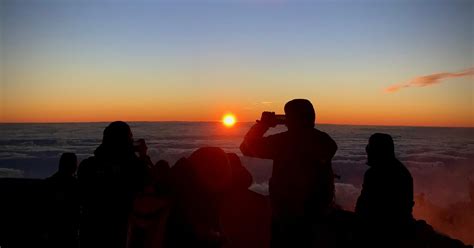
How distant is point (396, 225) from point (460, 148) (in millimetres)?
113845

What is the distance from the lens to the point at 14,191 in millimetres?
7754

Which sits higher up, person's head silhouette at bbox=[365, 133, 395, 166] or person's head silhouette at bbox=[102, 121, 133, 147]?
person's head silhouette at bbox=[102, 121, 133, 147]

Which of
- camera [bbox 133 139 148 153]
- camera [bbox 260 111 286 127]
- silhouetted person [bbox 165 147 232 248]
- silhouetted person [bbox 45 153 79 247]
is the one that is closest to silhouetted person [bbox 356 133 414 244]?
camera [bbox 260 111 286 127]

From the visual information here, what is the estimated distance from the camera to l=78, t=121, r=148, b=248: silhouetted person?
303 cm

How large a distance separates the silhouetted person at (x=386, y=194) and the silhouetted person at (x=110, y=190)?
200 centimetres

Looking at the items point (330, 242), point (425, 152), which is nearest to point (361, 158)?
point (425, 152)

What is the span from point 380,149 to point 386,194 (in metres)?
0.39

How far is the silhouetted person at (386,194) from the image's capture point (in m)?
3.63

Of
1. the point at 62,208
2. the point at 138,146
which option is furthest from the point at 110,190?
the point at 62,208

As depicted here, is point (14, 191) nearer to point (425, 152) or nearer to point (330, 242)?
point (330, 242)

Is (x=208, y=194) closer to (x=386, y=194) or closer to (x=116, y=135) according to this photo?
(x=116, y=135)

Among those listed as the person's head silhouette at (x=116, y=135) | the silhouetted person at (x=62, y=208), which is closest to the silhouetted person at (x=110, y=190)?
the person's head silhouette at (x=116, y=135)

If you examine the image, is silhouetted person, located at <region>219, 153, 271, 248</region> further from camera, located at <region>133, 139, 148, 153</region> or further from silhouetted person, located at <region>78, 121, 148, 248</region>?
silhouetted person, located at <region>78, 121, 148, 248</region>

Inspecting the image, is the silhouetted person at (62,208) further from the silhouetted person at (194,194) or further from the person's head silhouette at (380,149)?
the person's head silhouette at (380,149)
